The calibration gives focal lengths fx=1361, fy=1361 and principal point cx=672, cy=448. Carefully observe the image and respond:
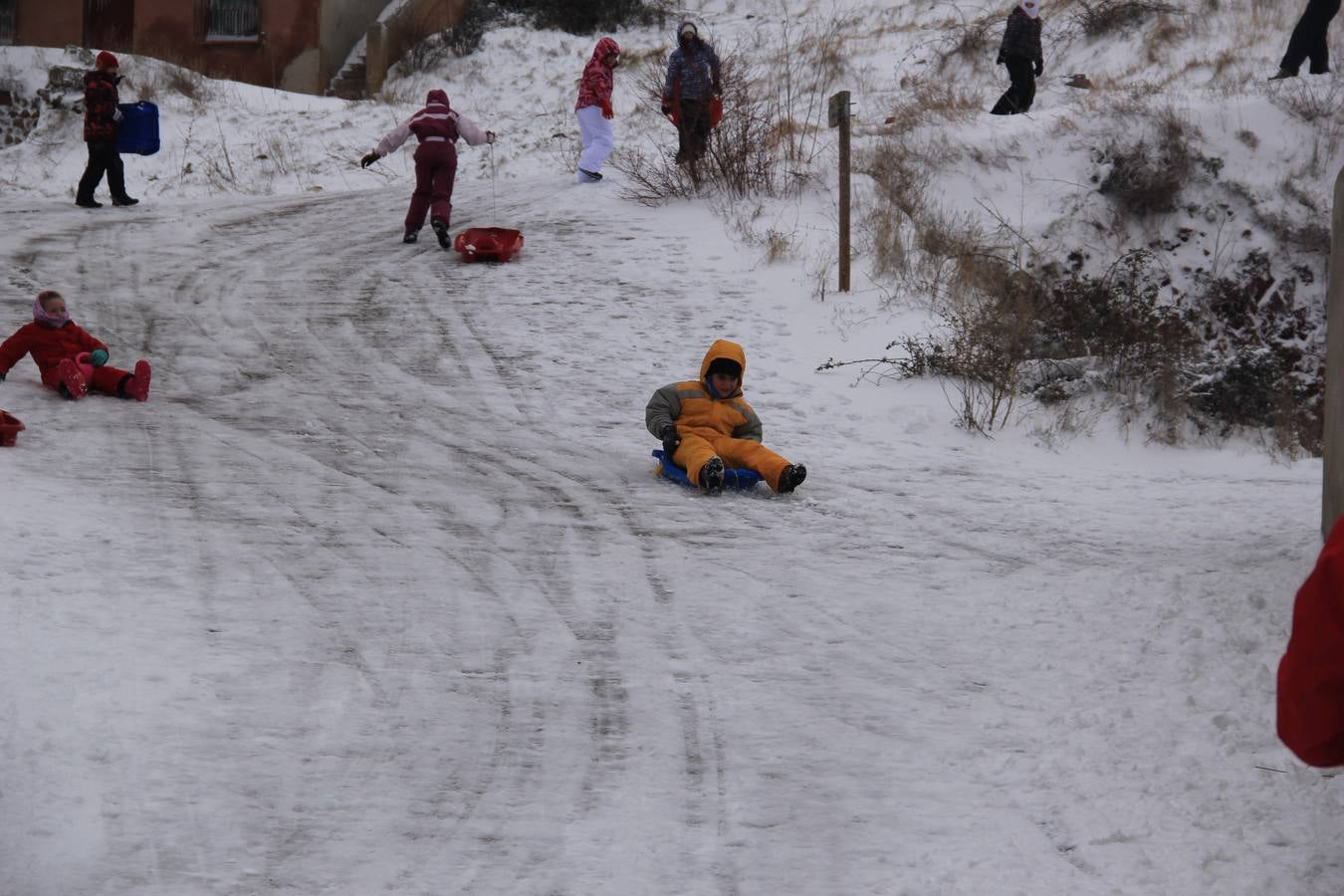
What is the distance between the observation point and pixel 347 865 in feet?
11.6

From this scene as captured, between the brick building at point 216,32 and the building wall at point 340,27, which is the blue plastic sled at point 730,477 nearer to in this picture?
the brick building at point 216,32

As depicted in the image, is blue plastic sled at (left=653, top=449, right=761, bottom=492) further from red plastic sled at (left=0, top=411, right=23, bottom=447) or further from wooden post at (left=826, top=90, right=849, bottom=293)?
wooden post at (left=826, top=90, right=849, bottom=293)

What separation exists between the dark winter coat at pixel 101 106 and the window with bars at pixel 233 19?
1063cm

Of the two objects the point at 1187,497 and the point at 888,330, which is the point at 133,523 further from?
the point at 888,330

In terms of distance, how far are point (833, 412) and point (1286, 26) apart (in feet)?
43.4

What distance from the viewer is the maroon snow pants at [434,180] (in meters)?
13.1

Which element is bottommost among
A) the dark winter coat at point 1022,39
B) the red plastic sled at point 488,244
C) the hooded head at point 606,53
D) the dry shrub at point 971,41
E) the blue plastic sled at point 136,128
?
the red plastic sled at point 488,244

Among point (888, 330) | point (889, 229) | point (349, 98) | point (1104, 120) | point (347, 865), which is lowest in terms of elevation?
point (347, 865)

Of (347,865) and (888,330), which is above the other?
(888,330)


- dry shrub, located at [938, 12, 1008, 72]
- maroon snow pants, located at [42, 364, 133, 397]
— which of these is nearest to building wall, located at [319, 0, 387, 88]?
dry shrub, located at [938, 12, 1008, 72]

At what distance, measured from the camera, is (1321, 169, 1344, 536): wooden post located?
5266mm

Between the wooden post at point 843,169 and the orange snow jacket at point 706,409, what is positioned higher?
the wooden post at point 843,169

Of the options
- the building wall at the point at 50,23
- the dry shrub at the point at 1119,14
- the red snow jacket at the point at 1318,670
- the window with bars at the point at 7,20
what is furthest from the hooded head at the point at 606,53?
the window with bars at the point at 7,20

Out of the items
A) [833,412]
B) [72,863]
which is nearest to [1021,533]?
[833,412]
